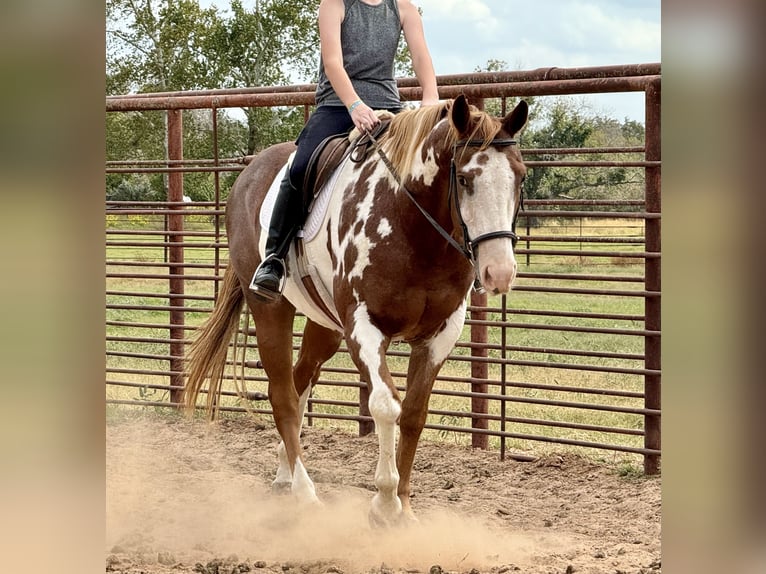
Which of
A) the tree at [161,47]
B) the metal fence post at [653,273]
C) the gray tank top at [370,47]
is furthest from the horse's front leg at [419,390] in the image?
the tree at [161,47]

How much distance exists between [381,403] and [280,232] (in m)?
1.11

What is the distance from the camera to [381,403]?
143 inches

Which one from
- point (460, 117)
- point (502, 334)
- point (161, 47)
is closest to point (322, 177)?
point (460, 117)

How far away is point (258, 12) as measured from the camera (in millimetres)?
30516

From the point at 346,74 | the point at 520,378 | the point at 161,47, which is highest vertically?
the point at 161,47

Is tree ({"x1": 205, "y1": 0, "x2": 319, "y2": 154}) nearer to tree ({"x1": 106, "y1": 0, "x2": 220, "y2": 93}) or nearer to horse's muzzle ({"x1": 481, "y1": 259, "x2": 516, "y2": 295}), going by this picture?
tree ({"x1": 106, "y1": 0, "x2": 220, "y2": 93})

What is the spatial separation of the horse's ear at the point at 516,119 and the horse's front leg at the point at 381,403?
39.0 inches

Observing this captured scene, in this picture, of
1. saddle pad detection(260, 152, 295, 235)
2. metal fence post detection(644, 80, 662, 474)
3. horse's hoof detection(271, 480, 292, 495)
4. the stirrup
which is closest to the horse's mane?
the stirrup

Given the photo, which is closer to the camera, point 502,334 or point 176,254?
point 502,334

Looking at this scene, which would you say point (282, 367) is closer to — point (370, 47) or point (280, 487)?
point (280, 487)

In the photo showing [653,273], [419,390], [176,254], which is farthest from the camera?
[176,254]
